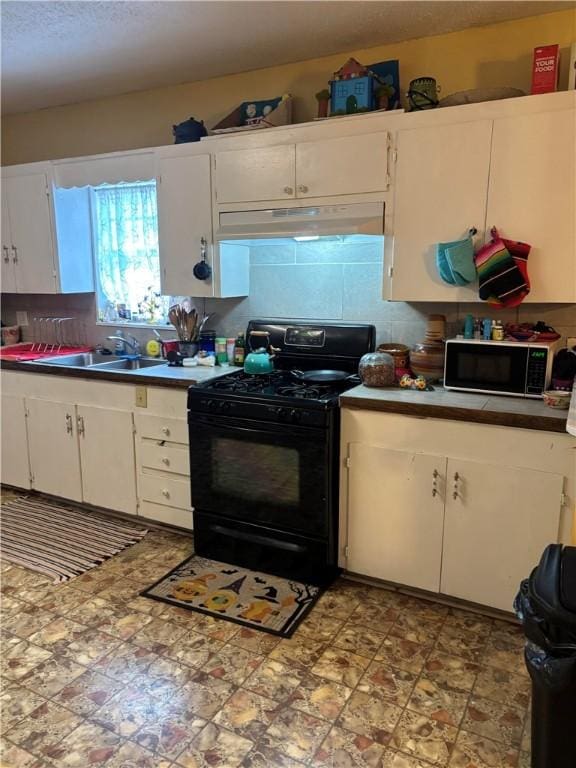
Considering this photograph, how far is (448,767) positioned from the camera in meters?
1.58

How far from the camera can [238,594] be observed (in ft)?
7.96

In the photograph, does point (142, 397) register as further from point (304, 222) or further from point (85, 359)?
point (304, 222)

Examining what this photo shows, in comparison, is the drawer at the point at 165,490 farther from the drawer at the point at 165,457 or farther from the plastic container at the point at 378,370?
the plastic container at the point at 378,370

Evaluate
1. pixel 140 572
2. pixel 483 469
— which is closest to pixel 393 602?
pixel 483 469

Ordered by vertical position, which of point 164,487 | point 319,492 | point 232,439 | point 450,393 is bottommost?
point 164,487

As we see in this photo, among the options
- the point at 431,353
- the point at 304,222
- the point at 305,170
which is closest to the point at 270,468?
the point at 431,353

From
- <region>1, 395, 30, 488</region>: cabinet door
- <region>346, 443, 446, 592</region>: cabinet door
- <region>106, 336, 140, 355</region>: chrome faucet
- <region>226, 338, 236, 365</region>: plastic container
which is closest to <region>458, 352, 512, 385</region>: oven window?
<region>346, 443, 446, 592</region>: cabinet door

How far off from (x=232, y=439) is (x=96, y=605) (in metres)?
0.94

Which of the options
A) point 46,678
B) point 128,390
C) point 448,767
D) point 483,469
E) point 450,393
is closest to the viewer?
point 448,767

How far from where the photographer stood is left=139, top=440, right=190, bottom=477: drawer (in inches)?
111

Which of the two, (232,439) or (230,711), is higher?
(232,439)

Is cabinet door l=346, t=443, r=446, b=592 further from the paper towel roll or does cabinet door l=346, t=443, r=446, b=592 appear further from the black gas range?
the paper towel roll

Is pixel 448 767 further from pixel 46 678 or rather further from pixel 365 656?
pixel 46 678

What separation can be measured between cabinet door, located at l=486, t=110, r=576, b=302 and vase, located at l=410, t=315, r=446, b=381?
451mm
